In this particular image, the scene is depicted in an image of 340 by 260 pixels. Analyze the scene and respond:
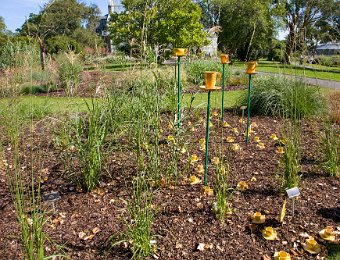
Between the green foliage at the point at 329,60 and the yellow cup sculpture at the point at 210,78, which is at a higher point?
the green foliage at the point at 329,60

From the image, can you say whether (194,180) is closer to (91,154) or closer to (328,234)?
(91,154)

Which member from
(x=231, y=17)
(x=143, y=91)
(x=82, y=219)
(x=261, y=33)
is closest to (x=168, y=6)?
(x=231, y=17)

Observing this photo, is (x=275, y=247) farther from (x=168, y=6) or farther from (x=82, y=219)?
(x=168, y=6)

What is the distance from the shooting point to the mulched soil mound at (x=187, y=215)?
1.76 metres

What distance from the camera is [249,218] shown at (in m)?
2.01

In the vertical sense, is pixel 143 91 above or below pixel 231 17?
below

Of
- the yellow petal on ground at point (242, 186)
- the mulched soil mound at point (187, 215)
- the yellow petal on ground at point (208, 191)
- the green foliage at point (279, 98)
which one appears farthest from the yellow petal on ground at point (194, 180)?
the green foliage at point (279, 98)

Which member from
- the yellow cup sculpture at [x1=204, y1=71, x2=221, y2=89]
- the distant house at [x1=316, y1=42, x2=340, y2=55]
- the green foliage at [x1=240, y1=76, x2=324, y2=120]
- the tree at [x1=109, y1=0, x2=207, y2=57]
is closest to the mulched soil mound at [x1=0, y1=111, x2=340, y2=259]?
the yellow cup sculpture at [x1=204, y1=71, x2=221, y2=89]

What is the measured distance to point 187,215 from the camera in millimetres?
2064

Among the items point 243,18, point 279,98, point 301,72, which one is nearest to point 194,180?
point 301,72

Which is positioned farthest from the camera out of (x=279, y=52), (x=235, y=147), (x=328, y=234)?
(x=279, y=52)

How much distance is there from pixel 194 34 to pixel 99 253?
14117mm

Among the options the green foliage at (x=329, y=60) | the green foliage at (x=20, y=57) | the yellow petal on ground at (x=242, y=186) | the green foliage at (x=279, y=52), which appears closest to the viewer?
the green foliage at (x=20, y=57)

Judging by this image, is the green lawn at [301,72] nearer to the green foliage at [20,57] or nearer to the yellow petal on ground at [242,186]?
the yellow petal on ground at [242,186]
